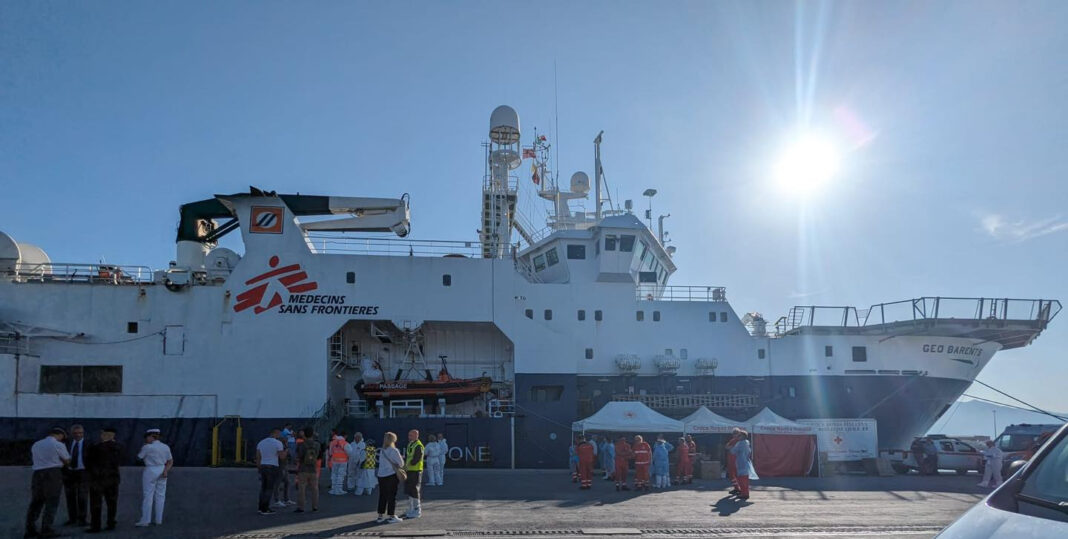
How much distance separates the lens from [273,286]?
2136 centimetres

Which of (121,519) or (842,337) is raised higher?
(842,337)

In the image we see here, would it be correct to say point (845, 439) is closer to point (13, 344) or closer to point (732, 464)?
point (732, 464)

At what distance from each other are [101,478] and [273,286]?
12.2m

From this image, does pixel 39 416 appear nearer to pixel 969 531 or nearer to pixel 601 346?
pixel 601 346

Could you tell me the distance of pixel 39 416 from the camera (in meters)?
19.5

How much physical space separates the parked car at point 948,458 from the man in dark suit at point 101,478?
64.9 ft

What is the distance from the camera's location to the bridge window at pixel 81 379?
20094mm

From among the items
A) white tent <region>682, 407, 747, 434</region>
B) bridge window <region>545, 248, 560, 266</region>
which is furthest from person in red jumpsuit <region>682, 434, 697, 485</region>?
bridge window <region>545, 248, 560, 266</region>

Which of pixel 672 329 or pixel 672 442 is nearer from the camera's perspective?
pixel 672 442

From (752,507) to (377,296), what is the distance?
12.5 m

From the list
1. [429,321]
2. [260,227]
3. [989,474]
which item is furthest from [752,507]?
[260,227]

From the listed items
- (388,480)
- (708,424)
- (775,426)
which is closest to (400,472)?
(388,480)

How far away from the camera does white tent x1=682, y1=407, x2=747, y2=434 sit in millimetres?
20047

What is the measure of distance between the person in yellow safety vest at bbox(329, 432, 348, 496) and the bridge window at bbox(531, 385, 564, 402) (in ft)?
27.3
